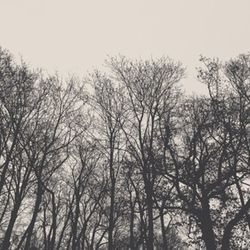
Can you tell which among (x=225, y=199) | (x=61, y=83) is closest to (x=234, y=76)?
(x=225, y=199)

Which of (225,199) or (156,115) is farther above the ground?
(156,115)

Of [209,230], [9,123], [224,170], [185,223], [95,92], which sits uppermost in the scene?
[95,92]

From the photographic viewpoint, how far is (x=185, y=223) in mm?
19031

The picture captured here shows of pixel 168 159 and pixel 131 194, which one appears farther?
pixel 131 194

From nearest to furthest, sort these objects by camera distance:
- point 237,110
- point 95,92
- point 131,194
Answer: point 237,110 → point 95,92 → point 131,194

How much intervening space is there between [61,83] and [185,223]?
38.1 feet

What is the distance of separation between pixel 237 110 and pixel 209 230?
22.0 ft

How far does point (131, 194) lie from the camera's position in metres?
26.7

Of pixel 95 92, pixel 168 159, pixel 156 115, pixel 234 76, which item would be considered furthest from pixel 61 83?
pixel 234 76

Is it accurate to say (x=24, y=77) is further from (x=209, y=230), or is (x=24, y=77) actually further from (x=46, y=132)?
(x=209, y=230)

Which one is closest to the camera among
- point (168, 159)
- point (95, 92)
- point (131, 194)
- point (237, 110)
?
point (237, 110)

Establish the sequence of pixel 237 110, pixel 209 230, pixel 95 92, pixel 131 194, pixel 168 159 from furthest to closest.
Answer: pixel 131 194, pixel 95 92, pixel 168 159, pixel 237 110, pixel 209 230

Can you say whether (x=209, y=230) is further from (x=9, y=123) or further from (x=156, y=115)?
(x=9, y=123)

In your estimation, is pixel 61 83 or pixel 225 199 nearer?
pixel 225 199
